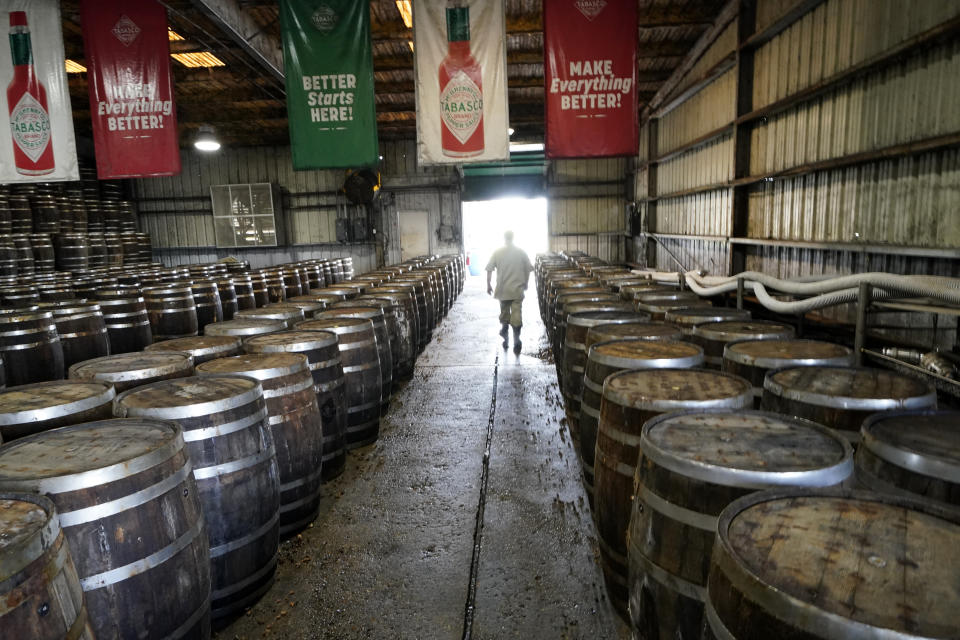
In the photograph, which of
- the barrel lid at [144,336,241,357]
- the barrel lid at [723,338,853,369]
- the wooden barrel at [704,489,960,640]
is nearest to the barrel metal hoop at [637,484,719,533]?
the wooden barrel at [704,489,960,640]

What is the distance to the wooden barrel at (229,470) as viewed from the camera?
266cm

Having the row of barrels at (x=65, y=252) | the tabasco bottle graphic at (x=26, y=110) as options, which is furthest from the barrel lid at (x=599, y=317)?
the row of barrels at (x=65, y=252)

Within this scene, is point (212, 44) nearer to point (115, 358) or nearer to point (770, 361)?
point (115, 358)

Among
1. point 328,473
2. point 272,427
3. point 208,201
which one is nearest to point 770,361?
point 272,427

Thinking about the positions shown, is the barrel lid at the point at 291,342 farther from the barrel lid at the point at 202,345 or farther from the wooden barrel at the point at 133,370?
the wooden barrel at the point at 133,370

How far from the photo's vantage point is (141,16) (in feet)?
23.5

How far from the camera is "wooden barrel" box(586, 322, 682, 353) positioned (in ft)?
12.4

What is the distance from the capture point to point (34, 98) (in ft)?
24.4

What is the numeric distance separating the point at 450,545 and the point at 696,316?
2.41 m

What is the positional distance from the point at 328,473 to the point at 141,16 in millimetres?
6419

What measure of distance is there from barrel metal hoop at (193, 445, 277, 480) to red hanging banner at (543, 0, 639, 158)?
204 inches

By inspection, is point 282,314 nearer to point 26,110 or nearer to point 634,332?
point 634,332

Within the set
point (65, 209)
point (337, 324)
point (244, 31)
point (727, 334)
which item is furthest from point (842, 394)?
point (65, 209)

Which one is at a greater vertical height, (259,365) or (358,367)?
(259,365)
